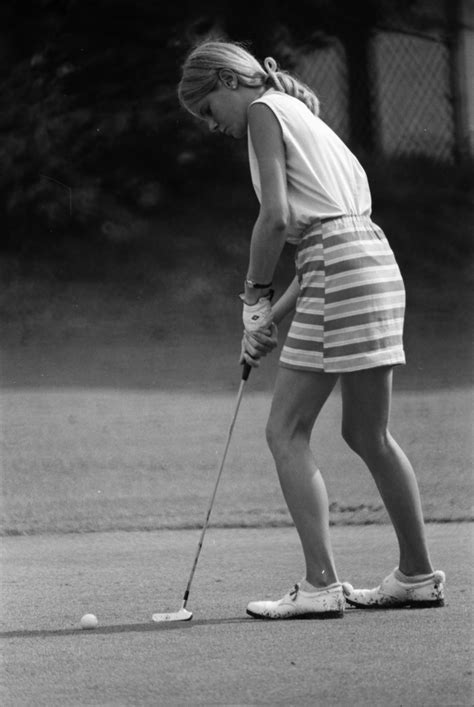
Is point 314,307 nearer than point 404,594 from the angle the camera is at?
Yes

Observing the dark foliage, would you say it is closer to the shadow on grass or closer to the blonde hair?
the blonde hair

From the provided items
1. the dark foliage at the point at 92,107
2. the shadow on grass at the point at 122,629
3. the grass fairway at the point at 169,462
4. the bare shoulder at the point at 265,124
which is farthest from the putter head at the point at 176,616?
the dark foliage at the point at 92,107

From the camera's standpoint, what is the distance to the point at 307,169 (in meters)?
3.96

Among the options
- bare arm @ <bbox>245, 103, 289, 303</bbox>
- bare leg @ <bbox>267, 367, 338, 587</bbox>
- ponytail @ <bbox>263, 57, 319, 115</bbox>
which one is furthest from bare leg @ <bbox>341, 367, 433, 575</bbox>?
ponytail @ <bbox>263, 57, 319, 115</bbox>

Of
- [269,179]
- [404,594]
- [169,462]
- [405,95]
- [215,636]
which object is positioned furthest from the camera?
[405,95]

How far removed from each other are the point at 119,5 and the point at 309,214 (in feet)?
8.47

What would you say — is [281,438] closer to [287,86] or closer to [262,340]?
[262,340]

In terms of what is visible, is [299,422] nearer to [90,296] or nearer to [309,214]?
[309,214]

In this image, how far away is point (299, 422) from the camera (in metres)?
4.02

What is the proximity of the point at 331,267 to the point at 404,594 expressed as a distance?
3.18 feet

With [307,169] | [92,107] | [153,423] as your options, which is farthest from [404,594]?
[92,107]

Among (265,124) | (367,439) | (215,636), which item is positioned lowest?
(215,636)

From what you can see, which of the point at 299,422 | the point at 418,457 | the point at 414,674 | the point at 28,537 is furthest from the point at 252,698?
the point at 418,457

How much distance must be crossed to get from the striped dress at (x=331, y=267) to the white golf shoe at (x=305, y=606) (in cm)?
62
